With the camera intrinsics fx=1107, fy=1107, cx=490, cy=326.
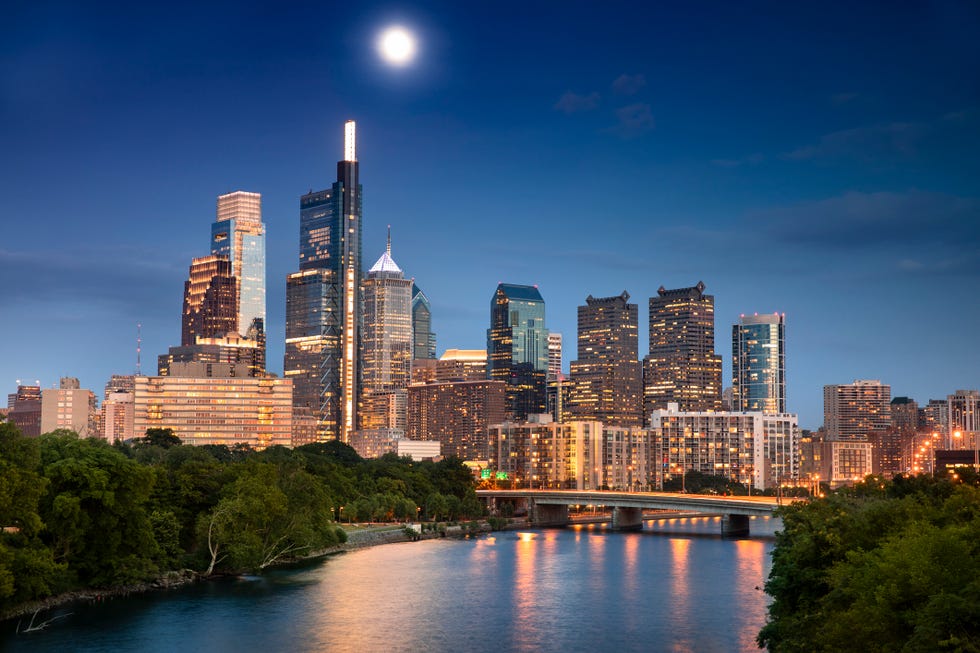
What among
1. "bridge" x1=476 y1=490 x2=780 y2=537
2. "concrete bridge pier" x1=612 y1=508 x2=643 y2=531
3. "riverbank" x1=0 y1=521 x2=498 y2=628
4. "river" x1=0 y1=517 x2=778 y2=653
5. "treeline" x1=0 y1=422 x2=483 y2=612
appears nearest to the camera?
"river" x1=0 y1=517 x2=778 y2=653

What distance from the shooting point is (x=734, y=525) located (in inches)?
5940

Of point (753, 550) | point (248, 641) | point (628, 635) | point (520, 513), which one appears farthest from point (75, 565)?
point (520, 513)

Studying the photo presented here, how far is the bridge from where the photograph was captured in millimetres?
147500

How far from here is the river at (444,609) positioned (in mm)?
63906

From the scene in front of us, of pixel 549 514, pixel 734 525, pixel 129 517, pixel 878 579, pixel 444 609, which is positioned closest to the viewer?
pixel 878 579

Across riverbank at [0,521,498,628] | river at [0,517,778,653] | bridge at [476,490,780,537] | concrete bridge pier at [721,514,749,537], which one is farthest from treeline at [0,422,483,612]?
concrete bridge pier at [721,514,749,537]

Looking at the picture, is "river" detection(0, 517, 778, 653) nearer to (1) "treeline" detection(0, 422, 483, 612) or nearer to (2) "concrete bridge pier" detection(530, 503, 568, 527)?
(1) "treeline" detection(0, 422, 483, 612)

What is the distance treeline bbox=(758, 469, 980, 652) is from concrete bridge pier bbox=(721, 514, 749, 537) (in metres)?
81.0

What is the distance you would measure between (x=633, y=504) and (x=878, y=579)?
123m

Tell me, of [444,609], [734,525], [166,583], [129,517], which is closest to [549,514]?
[734,525]

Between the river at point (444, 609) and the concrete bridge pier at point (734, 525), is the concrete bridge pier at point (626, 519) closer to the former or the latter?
the concrete bridge pier at point (734, 525)

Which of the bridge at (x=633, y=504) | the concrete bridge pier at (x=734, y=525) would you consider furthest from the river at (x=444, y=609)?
the concrete bridge pier at (x=734, y=525)

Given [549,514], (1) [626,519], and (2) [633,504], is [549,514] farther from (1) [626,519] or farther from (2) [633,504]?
(2) [633,504]

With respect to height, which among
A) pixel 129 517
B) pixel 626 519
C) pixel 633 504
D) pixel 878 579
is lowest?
pixel 626 519
